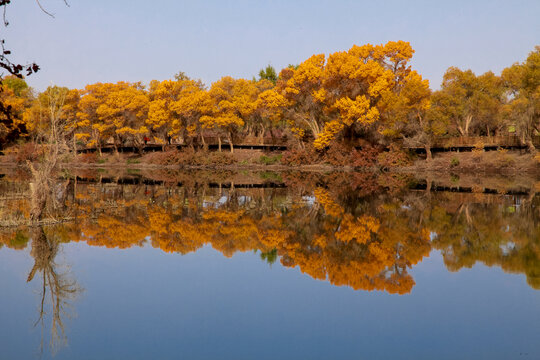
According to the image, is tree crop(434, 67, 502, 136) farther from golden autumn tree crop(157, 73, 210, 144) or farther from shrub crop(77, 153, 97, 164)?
shrub crop(77, 153, 97, 164)

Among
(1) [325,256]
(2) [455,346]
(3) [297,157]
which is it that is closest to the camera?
(2) [455,346]

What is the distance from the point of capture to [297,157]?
55031 mm

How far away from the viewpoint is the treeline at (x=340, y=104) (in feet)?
157

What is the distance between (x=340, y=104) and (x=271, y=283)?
40426mm

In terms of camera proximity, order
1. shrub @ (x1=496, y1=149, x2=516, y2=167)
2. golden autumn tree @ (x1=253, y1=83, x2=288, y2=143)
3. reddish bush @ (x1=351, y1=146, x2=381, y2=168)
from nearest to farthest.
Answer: shrub @ (x1=496, y1=149, x2=516, y2=167), reddish bush @ (x1=351, y1=146, x2=381, y2=168), golden autumn tree @ (x1=253, y1=83, x2=288, y2=143)

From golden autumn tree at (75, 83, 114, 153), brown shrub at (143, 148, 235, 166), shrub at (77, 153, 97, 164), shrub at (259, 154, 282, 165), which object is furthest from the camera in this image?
shrub at (77, 153, 97, 164)

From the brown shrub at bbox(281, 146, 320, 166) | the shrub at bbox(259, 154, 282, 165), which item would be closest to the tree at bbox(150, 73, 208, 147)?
the shrub at bbox(259, 154, 282, 165)

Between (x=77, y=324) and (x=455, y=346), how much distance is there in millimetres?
6350

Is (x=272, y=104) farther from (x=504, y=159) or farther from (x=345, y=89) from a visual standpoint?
(x=504, y=159)

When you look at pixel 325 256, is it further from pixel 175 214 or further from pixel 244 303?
pixel 175 214

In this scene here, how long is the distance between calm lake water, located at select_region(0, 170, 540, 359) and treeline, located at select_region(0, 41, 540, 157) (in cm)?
2820

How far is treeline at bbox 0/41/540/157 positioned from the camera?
1885 inches

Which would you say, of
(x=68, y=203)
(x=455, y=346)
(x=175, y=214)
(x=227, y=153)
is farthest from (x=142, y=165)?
(x=455, y=346)

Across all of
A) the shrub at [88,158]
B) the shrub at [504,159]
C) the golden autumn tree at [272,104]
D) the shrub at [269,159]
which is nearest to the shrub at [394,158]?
the shrub at [504,159]
